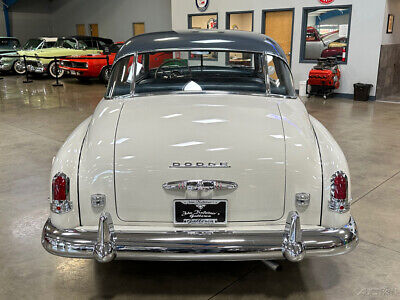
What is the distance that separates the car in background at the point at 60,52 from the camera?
1477 centimetres

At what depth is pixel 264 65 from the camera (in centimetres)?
327

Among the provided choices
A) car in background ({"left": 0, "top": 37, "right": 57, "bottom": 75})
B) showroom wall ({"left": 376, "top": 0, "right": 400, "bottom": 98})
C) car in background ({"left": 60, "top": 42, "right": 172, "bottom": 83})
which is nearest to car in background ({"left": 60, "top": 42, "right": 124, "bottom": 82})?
car in background ({"left": 60, "top": 42, "right": 172, "bottom": 83})

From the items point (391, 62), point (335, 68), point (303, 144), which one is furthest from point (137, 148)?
point (391, 62)

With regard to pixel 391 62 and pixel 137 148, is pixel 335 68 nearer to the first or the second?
pixel 391 62

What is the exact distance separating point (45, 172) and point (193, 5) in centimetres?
1091

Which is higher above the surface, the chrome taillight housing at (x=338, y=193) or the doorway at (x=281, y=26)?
the doorway at (x=281, y=26)

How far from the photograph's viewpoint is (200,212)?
2.37 m

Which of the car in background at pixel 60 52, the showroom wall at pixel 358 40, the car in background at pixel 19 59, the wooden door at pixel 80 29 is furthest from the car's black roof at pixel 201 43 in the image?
the wooden door at pixel 80 29

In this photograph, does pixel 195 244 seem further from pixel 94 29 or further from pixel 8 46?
pixel 94 29

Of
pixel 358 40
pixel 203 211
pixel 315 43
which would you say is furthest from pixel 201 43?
pixel 315 43

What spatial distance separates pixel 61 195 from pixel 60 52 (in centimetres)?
1395

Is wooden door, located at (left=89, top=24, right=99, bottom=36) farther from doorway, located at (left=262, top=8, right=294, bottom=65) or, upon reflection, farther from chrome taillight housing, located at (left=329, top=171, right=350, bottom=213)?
chrome taillight housing, located at (left=329, top=171, right=350, bottom=213)

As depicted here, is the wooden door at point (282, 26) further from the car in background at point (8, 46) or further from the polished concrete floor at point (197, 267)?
the car in background at point (8, 46)

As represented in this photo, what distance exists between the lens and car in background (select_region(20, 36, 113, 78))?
48.4ft
